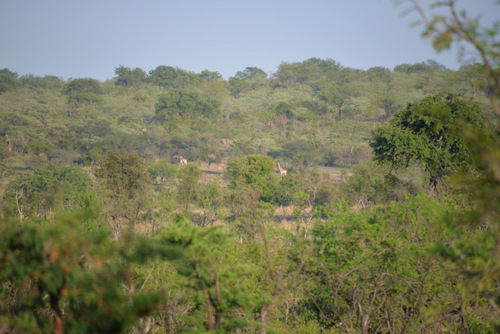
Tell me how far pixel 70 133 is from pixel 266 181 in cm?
2255

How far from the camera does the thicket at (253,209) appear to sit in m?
4.52

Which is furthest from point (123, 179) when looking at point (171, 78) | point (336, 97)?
point (171, 78)

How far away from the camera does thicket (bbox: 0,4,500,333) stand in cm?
452

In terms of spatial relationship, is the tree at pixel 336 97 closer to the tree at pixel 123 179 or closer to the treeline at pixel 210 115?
the treeline at pixel 210 115

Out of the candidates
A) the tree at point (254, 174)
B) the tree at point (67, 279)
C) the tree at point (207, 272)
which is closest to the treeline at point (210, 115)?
the tree at point (254, 174)

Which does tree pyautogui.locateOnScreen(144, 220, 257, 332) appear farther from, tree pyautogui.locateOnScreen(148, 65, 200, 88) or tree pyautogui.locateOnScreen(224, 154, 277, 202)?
tree pyautogui.locateOnScreen(148, 65, 200, 88)

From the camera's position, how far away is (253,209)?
6.75m

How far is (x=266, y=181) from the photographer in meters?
26.8

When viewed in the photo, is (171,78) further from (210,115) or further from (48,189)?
(48,189)

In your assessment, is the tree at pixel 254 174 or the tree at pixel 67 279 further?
the tree at pixel 254 174

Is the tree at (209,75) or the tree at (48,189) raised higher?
the tree at (209,75)

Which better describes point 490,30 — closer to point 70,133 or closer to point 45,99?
point 70,133

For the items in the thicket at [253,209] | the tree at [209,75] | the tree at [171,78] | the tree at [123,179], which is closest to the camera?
the thicket at [253,209]

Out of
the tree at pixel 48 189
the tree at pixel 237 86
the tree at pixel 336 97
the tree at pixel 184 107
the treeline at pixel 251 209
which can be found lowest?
the tree at pixel 48 189
